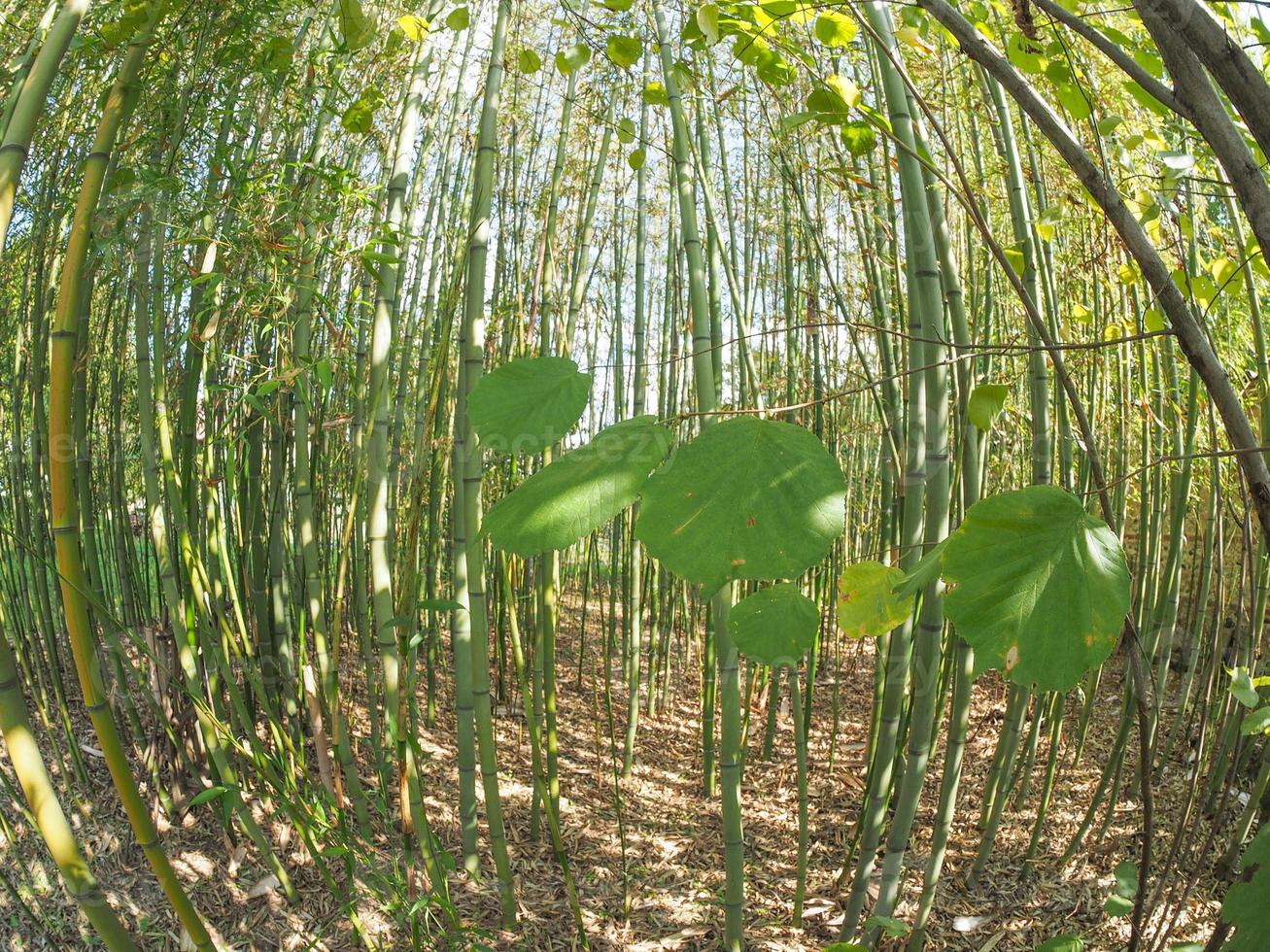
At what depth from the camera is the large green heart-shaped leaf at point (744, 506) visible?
0.34 meters

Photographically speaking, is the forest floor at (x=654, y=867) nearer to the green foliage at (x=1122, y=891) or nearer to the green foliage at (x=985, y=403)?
the green foliage at (x=1122, y=891)

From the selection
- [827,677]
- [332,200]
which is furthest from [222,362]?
[827,677]

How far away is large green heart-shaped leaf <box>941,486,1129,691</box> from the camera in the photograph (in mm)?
358

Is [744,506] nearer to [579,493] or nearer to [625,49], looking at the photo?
[579,493]

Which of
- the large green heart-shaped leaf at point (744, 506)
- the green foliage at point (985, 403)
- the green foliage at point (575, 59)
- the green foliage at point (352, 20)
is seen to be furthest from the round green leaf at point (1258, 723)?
the green foliage at point (352, 20)

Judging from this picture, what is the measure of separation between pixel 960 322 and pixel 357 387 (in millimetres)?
1051

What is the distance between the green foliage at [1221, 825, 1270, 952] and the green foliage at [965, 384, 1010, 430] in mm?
344

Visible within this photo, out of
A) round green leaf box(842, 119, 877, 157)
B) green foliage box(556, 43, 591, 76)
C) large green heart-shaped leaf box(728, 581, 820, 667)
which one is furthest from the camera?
green foliage box(556, 43, 591, 76)

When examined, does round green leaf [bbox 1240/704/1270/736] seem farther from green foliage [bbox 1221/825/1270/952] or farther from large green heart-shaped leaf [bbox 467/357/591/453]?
large green heart-shaped leaf [bbox 467/357/591/453]

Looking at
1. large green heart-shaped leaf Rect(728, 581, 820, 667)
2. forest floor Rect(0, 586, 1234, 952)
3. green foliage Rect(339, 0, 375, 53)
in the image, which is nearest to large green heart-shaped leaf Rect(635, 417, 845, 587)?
large green heart-shaped leaf Rect(728, 581, 820, 667)

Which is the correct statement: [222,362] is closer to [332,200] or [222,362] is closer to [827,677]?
[332,200]

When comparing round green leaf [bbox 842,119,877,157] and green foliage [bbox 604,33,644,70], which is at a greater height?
green foliage [bbox 604,33,644,70]

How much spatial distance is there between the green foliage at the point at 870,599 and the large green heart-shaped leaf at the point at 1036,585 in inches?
7.0

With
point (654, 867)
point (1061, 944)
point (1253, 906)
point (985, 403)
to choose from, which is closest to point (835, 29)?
point (985, 403)
